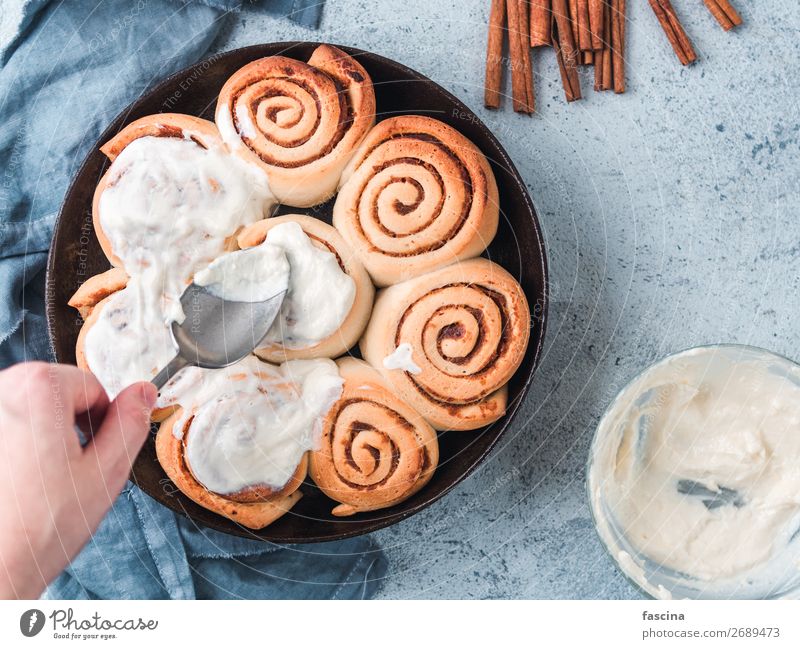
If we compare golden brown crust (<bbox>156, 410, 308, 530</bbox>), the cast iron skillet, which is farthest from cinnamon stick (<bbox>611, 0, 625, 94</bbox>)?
golden brown crust (<bbox>156, 410, 308, 530</bbox>)

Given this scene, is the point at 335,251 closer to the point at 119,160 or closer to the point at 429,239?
the point at 429,239

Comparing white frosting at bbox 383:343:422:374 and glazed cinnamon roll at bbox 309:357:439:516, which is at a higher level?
white frosting at bbox 383:343:422:374

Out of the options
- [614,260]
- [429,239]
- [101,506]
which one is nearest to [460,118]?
[429,239]

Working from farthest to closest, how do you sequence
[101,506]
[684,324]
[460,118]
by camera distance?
[684,324] → [460,118] → [101,506]

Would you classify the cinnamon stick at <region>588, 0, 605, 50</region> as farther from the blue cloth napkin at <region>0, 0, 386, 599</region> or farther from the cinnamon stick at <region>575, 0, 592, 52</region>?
the blue cloth napkin at <region>0, 0, 386, 599</region>

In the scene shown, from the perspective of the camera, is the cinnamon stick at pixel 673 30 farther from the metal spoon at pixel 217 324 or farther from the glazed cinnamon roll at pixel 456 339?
the metal spoon at pixel 217 324

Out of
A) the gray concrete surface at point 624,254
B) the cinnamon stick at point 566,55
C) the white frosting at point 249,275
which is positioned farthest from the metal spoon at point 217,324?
the cinnamon stick at point 566,55
